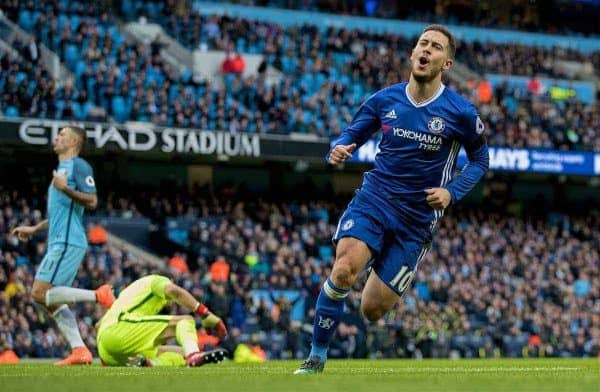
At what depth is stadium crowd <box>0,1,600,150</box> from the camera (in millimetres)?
28734

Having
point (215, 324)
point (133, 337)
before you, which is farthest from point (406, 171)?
point (133, 337)

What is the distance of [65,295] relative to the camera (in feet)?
40.8

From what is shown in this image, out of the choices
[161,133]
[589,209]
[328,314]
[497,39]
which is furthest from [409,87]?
[497,39]

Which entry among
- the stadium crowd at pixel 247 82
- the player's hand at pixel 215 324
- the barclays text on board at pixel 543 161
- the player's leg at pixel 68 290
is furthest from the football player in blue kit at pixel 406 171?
the barclays text on board at pixel 543 161

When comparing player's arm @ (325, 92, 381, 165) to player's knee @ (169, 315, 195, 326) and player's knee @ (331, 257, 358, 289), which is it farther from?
player's knee @ (169, 315, 195, 326)

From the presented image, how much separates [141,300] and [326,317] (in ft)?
11.7

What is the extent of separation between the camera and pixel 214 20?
3547 centimetres

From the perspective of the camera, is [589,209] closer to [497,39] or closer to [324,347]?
[497,39]

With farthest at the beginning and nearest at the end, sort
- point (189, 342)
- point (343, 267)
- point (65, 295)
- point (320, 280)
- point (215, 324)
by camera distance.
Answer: point (320, 280), point (65, 295), point (215, 324), point (189, 342), point (343, 267)

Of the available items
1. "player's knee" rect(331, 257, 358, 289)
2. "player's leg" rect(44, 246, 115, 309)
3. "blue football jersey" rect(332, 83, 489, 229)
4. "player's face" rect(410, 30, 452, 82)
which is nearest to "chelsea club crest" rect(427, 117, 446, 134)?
"blue football jersey" rect(332, 83, 489, 229)

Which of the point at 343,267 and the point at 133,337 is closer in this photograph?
the point at 343,267

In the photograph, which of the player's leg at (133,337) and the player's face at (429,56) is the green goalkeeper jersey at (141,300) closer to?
the player's leg at (133,337)

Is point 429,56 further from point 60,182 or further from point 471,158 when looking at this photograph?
point 60,182

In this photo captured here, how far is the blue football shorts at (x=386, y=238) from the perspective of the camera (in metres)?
9.22
